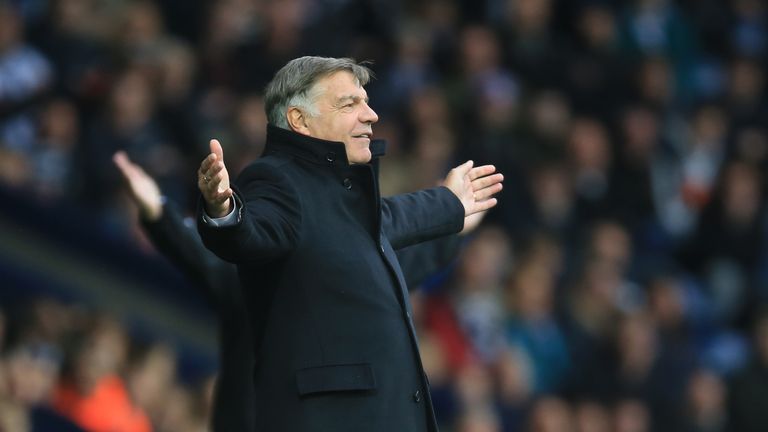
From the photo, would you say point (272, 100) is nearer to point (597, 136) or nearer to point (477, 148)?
point (477, 148)

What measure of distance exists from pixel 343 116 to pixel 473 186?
635 mm

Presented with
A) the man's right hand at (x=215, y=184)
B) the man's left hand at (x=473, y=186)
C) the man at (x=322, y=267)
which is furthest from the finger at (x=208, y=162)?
the man's left hand at (x=473, y=186)

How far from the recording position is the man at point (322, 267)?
4121mm

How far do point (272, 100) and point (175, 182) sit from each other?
15.4 feet

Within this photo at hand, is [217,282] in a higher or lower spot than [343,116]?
higher

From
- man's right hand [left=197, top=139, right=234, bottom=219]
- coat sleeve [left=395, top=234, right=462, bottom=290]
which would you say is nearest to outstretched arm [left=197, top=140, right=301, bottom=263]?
man's right hand [left=197, top=139, right=234, bottom=219]

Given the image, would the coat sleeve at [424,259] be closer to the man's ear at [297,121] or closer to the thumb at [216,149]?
the man's ear at [297,121]

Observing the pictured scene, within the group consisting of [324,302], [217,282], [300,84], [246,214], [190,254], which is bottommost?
[324,302]

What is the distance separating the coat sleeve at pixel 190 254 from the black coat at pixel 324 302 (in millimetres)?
1528

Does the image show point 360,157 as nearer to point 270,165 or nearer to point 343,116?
point 343,116

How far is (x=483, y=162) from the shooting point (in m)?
10.5

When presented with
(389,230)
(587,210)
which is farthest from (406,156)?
(389,230)

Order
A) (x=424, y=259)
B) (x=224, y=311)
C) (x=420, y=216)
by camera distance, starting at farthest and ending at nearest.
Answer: (x=224, y=311) < (x=424, y=259) < (x=420, y=216)

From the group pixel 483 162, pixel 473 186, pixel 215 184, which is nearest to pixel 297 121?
pixel 215 184
